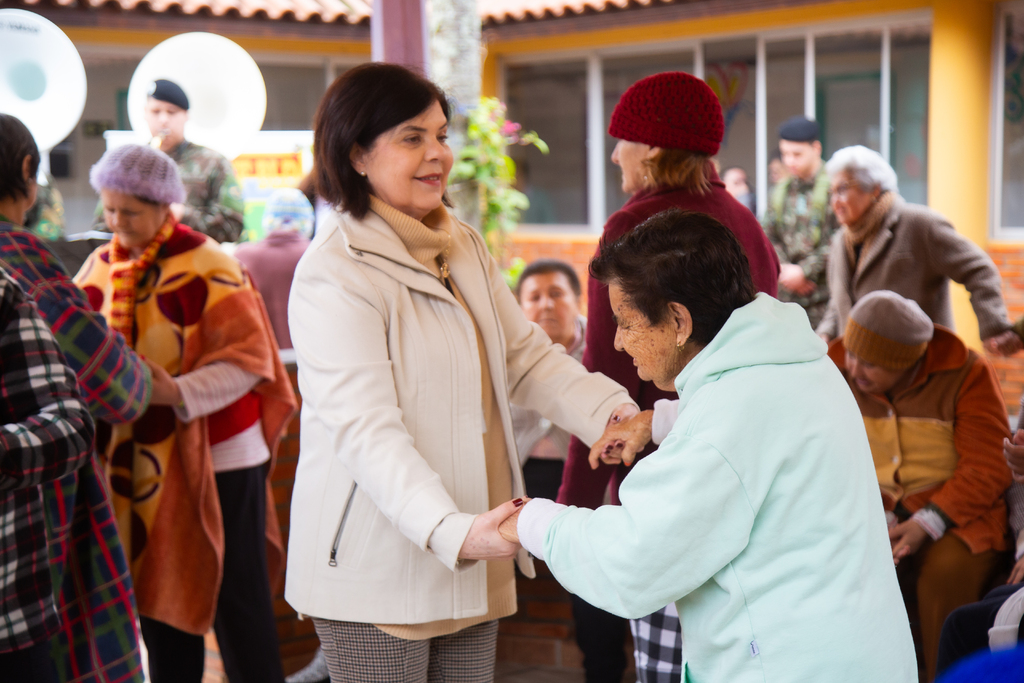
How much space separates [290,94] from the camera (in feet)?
33.4

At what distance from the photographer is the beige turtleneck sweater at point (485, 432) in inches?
79.1

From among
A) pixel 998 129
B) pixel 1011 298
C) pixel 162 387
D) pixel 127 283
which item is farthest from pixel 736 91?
pixel 162 387

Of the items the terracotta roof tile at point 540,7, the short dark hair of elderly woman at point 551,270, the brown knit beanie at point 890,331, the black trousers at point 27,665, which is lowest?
the black trousers at point 27,665

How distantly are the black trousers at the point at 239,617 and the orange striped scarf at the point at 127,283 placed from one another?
0.55m

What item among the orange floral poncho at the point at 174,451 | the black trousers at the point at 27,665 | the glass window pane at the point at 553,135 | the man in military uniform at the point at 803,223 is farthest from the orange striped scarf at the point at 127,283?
the glass window pane at the point at 553,135

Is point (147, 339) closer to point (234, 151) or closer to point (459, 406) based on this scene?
point (459, 406)

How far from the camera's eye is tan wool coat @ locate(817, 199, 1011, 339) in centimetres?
398

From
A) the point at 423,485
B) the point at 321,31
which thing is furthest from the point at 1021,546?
the point at 321,31

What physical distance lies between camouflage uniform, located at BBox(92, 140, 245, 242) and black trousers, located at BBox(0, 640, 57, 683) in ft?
10.5

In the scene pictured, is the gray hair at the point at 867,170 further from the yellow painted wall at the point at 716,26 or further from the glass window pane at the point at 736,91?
the glass window pane at the point at 736,91

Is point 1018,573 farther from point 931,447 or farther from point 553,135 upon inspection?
point 553,135

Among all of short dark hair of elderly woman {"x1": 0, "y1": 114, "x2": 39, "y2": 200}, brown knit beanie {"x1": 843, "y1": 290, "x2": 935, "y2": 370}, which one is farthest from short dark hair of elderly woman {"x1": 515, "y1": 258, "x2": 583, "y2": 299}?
short dark hair of elderly woman {"x1": 0, "y1": 114, "x2": 39, "y2": 200}

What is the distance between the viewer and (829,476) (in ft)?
4.76

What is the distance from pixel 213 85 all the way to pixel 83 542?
507 centimetres
